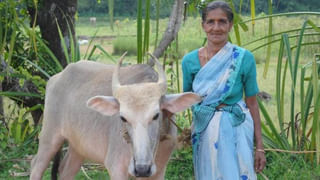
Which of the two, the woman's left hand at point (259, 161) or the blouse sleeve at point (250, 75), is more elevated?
the blouse sleeve at point (250, 75)

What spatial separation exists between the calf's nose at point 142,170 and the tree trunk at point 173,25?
6.39ft

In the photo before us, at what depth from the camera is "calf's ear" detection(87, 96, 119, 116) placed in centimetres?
347

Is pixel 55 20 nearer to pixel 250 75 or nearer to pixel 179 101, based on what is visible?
pixel 179 101

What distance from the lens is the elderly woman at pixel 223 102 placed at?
10.9ft

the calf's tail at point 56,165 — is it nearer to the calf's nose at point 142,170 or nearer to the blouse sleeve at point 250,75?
the calf's nose at point 142,170

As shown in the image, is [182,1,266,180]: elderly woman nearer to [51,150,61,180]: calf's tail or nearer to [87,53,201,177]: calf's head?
[87,53,201,177]: calf's head

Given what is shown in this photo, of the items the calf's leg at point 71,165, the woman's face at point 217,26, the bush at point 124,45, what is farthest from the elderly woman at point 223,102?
the bush at point 124,45

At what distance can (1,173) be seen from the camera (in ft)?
18.9

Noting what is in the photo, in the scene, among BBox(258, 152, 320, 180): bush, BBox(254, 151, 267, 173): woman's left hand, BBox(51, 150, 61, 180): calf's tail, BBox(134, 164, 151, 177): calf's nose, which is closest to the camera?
BBox(134, 164, 151, 177): calf's nose

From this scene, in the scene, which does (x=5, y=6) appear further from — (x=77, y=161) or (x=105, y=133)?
(x=105, y=133)

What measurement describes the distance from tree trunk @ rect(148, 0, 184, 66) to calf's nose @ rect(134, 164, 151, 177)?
6.39 ft

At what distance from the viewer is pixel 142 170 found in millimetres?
3113

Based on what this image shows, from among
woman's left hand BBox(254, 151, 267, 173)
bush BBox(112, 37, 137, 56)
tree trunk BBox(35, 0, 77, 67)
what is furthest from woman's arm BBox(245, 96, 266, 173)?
bush BBox(112, 37, 137, 56)

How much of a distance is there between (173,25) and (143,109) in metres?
2.11
